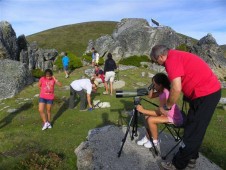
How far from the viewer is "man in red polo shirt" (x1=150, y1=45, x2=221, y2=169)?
7.03 metres

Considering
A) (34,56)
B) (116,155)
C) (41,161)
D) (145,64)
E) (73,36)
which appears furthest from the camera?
(73,36)

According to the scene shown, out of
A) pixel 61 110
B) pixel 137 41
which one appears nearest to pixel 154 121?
pixel 61 110

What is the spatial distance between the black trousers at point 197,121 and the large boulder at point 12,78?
18.8 m

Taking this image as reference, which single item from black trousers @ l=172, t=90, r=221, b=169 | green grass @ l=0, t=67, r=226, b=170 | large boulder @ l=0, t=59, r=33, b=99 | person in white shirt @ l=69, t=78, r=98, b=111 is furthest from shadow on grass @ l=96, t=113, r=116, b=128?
large boulder @ l=0, t=59, r=33, b=99

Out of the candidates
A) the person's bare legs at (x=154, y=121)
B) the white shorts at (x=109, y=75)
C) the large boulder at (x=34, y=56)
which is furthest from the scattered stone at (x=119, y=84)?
the large boulder at (x=34, y=56)

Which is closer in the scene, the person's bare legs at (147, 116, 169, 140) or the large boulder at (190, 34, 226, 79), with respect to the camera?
the person's bare legs at (147, 116, 169, 140)

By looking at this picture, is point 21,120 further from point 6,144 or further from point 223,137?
point 223,137

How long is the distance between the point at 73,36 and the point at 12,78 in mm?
122974

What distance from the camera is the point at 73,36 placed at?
478 feet

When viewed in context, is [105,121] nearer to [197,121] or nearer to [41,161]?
[41,161]

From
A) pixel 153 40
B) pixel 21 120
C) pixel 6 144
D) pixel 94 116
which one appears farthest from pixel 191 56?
pixel 153 40

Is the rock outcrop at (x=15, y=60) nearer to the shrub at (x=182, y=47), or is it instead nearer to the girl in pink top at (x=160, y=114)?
the girl in pink top at (x=160, y=114)

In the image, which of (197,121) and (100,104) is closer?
(197,121)

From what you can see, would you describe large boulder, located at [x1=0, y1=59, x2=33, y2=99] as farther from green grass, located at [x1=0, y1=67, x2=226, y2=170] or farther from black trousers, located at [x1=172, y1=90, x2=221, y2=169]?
black trousers, located at [x1=172, y1=90, x2=221, y2=169]
